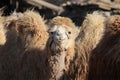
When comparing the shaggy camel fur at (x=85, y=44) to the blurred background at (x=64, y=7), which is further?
the blurred background at (x=64, y=7)

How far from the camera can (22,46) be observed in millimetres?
9539

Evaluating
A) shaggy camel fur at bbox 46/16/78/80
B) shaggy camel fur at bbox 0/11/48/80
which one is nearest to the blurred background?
shaggy camel fur at bbox 0/11/48/80

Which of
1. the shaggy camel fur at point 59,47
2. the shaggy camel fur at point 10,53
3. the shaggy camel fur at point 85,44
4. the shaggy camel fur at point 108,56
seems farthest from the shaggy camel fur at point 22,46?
the shaggy camel fur at point 108,56

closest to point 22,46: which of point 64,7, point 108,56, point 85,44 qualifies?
point 85,44

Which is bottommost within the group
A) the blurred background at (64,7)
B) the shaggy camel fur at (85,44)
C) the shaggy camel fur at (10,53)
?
the blurred background at (64,7)

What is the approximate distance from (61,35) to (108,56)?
39.3 inches

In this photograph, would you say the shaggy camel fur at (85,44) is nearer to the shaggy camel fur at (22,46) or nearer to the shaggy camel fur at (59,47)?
the shaggy camel fur at (59,47)

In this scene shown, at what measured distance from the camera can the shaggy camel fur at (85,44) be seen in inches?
336

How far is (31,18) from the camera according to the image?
960 centimetres

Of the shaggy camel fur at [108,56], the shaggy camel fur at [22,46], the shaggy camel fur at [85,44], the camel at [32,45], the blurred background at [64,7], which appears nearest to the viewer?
the shaggy camel fur at [108,56]

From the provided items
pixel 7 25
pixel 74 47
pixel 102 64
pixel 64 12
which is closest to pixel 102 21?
pixel 74 47

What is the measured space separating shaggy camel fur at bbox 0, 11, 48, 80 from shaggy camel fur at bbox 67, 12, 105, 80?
2.08 feet

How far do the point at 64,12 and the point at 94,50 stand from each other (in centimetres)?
1024

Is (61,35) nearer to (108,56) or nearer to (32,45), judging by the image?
(108,56)
